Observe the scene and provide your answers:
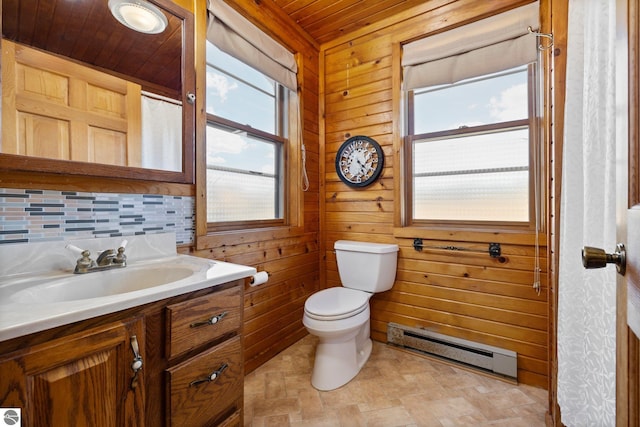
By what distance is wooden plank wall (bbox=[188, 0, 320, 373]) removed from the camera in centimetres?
174

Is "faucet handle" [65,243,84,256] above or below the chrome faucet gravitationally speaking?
above

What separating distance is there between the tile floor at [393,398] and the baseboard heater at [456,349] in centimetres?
6

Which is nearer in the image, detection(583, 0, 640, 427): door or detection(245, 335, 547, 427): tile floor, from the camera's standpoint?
detection(583, 0, 640, 427): door

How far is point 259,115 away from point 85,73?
40.1 inches

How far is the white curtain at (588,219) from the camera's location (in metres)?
0.71

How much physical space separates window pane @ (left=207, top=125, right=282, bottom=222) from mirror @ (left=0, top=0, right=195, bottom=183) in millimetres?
235

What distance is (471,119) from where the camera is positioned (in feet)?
6.09

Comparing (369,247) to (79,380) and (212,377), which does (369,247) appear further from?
(79,380)

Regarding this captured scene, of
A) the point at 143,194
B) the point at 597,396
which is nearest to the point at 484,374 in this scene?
the point at 597,396

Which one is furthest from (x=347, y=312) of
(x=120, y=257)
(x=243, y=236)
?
(x=120, y=257)

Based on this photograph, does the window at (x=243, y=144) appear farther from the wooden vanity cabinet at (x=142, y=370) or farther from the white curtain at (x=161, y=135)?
the wooden vanity cabinet at (x=142, y=370)

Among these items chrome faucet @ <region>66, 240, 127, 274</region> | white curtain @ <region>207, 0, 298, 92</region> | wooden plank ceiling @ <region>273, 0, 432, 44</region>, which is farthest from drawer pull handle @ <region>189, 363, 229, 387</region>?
wooden plank ceiling @ <region>273, 0, 432, 44</region>

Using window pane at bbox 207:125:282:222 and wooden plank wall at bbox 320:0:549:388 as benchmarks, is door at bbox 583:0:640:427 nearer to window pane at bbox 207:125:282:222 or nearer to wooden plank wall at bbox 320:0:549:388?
wooden plank wall at bbox 320:0:549:388

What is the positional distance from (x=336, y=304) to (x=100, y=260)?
1.16 meters
